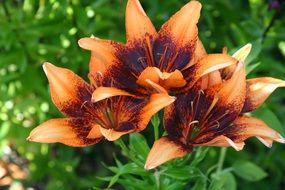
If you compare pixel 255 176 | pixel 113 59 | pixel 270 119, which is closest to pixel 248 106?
pixel 113 59

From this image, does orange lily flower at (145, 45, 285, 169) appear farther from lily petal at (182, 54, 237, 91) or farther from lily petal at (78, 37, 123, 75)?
lily petal at (78, 37, 123, 75)

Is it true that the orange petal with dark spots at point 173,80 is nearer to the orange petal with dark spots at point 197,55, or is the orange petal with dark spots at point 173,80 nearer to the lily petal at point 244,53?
the orange petal with dark spots at point 197,55

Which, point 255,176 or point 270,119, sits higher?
point 270,119

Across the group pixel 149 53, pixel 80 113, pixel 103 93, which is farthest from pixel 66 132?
pixel 149 53

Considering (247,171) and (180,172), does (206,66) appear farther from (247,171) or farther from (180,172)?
(247,171)

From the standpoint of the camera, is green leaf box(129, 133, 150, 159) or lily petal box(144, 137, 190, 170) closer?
lily petal box(144, 137, 190, 170)

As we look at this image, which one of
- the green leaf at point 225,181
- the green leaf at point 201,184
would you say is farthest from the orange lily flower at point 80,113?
the green leaf at point 225,181

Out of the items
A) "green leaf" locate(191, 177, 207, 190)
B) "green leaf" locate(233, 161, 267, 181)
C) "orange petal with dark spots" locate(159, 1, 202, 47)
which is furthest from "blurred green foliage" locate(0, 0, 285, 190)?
"orange petal with dark spots" locate(159, 1, 202, 47)

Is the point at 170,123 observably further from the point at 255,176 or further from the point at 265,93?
the point at 255,176
